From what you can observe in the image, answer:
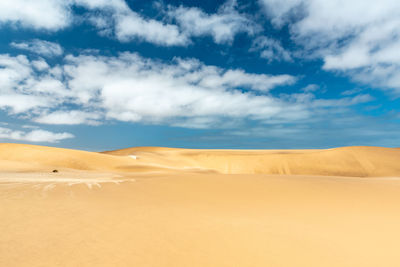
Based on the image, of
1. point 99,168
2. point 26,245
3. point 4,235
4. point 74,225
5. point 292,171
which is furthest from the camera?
point 292,171

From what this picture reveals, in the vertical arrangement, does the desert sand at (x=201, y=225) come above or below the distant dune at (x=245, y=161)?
below

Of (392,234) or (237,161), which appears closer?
(392,234)

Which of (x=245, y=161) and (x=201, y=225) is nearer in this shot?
(x=201, y=225)

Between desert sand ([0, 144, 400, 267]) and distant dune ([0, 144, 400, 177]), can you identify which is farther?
distant dune ([0, 144, 400, 177])

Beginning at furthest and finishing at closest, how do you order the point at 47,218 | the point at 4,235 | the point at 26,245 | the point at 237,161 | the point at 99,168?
the point at 237,161 < the point at 99,168 < the point at 47,218 < the point at 4,235 < the point at 26,245

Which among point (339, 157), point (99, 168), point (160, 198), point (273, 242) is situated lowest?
point (273, 242)

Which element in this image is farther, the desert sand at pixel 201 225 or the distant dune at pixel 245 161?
the distant dune at pixel 245 161

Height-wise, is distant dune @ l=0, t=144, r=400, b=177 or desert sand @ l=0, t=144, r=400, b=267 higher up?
distant dune @ l=0, t=144, r=400, b=177

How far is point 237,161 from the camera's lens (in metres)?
39.8

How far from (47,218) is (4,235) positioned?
2.22ft

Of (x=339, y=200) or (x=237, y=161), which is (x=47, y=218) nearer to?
(x=339, y=200)

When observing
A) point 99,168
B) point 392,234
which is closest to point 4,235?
point 392,234

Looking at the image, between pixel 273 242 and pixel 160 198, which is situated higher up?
pixel 160 198

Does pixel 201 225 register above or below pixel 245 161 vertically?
below
